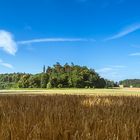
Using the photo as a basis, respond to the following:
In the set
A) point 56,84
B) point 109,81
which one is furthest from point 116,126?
point 109,81

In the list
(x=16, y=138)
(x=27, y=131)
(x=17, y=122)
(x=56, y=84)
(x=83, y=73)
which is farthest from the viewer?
(x=83, y=73)

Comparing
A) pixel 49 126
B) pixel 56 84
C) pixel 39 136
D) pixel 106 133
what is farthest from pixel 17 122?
pixel 56 84

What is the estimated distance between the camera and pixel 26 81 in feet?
275

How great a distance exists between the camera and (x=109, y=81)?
9488 cm

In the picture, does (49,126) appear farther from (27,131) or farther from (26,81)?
(26,81)

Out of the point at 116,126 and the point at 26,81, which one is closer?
the point at 116,126

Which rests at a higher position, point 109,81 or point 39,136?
point 109,81

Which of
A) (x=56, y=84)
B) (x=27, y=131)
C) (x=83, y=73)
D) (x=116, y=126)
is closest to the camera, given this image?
(x=27, y=131)

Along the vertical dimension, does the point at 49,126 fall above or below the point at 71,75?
below

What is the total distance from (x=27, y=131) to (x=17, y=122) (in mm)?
697

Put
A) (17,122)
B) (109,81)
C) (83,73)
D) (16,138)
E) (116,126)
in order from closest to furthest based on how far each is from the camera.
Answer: (16,138) → (116,126) → (17,122) → (83,73) → (109,81)

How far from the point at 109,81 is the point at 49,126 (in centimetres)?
9151

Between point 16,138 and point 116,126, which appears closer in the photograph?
point 16,138

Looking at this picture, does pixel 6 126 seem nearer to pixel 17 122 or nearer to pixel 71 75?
pixel 17 122
